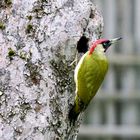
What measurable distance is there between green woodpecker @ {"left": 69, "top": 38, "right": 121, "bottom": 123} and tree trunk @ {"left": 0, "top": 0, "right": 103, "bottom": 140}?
6 cm

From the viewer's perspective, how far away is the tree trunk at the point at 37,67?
7.19m

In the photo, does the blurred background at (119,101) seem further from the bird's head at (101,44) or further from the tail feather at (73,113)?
the tail feather at (73,113)

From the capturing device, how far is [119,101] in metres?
13.9

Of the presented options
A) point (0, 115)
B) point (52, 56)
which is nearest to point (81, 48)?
point (52, 56)

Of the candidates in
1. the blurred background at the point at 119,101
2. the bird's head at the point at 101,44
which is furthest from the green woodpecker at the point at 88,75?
the blurred background at the point at 119,101

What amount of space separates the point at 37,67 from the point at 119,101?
6.56 metres

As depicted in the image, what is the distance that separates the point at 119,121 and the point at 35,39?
264 inches

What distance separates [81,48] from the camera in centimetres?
785

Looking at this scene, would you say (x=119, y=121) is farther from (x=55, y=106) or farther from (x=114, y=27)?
(x=55, y=106)

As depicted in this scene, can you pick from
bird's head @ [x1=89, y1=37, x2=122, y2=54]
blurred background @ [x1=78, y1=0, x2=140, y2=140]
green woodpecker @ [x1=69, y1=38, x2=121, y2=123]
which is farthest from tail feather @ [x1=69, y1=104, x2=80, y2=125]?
blurred background @ [x1=78, y1=0, x2=140, y2=140]

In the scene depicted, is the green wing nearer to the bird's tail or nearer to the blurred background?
the bird's tail

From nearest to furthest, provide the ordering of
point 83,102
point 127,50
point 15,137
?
point 15,137 → point 83,102 → point 127,50

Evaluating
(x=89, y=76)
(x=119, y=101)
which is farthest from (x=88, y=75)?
(x=119, y=101)

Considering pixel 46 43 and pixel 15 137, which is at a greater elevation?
pixel 46 43
